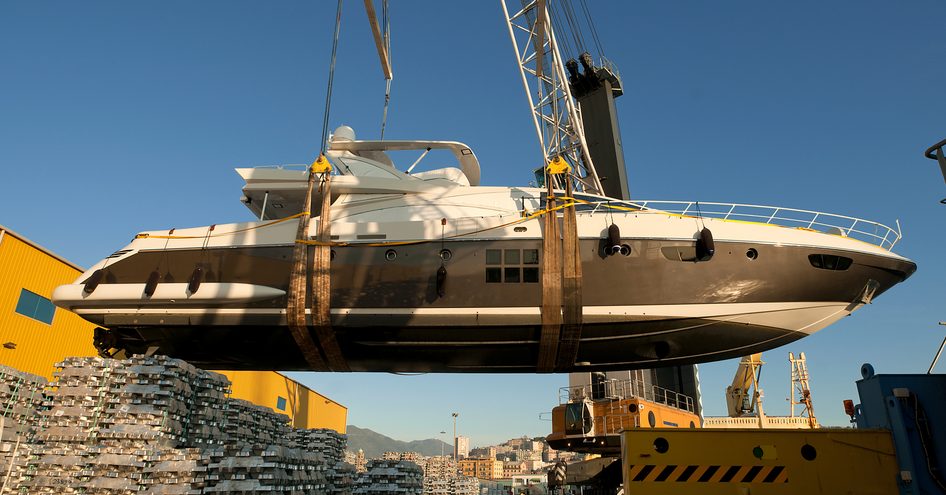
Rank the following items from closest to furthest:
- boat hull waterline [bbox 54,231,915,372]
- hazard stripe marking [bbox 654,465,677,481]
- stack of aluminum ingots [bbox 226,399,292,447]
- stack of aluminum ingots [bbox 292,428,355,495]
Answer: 1. hazard stripe marking [bbox 654,465,677,481]
2. boat hull waterline [bbox 54,231,915,372]
3. stack of aluminum ingots [bbox 226,399,292,447]
4. stack of aluminum ingots [bbox 292,428,355,495]

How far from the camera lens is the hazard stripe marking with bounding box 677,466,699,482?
209 inches

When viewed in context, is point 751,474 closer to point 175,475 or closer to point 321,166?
point 175,475

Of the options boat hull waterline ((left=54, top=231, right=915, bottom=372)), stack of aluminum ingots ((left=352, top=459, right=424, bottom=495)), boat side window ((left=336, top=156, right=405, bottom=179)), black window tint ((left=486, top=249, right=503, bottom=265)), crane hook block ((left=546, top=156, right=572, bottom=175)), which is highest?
boat side window ((left=336, top=156, right=405, bottom=179))

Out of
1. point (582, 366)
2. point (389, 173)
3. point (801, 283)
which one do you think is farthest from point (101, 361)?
point (801, 283)

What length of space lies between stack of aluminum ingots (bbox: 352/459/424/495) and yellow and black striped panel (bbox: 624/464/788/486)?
7.81 m

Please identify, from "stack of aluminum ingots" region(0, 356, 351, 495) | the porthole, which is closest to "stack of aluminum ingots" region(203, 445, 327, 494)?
"stack of aluminum ingots" region(0, 356, 351, 495)

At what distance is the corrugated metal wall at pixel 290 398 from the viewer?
26.8 m

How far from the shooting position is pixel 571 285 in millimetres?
10141

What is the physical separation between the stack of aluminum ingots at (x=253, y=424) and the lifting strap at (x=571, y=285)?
6.74 meters

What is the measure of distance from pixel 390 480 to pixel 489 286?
17.2 feet

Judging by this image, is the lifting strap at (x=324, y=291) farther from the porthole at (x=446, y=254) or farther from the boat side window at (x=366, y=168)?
the porthole at (x=446, y=254)

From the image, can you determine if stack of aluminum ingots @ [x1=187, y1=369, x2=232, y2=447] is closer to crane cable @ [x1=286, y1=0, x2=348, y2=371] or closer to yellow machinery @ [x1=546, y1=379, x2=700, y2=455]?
crane cable @ [x1=286, y1=0, x2=348, y2=371]

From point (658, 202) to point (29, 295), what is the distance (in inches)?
762

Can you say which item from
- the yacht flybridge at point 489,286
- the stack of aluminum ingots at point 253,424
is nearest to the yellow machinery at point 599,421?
the yacht flybridge at point 489,286
